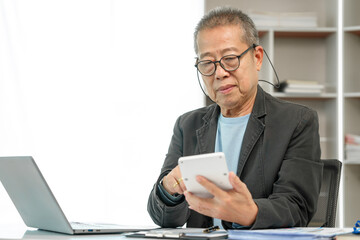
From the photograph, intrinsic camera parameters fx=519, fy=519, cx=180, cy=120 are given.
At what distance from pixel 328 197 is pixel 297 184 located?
1.28 ft

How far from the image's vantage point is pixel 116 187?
374cm

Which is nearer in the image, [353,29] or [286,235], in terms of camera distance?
[286,235]

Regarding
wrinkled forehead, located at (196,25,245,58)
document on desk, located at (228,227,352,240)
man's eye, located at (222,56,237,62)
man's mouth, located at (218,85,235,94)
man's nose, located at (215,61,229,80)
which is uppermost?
wrinkled forehead, located at (196,25,245,58)

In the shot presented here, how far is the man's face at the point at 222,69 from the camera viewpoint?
166 cm

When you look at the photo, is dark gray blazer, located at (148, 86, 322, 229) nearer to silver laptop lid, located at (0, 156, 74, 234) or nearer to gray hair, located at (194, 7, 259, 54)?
gray hair, located at (194, 7, 259, 54)

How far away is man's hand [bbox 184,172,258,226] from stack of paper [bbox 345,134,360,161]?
7.54 ft

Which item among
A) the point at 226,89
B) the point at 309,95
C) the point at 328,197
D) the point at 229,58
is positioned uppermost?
the point at 229,58

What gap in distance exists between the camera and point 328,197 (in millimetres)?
1858

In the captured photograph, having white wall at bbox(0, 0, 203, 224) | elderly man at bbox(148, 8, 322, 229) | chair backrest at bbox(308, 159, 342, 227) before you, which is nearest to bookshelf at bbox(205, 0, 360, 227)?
white wall at bbox(0, 0, 203, 224)

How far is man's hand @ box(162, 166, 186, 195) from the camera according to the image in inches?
59.1

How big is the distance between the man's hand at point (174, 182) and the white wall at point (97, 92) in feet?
7.19

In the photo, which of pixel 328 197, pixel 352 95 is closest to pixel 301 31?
pixel 352 95

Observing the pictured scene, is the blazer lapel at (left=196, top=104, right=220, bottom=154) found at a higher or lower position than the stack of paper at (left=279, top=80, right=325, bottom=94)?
higher

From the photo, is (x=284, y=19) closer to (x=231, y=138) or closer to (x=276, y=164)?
(x=231, y=138)
